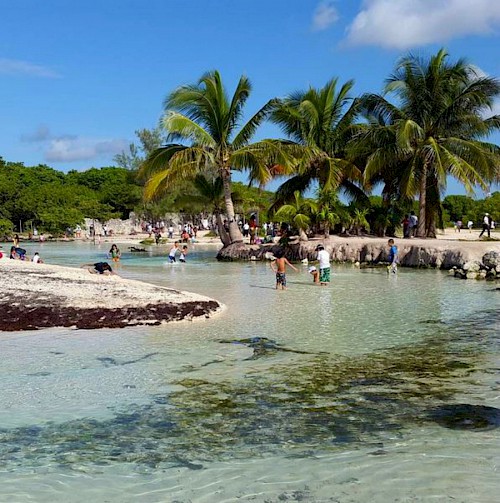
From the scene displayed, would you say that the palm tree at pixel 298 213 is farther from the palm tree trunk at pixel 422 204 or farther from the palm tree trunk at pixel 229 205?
the palm tree trunk at pixel 422 204

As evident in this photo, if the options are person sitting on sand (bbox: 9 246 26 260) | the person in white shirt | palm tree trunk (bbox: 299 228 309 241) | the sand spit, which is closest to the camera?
the sand spit

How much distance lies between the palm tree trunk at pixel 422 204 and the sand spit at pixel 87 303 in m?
16.6

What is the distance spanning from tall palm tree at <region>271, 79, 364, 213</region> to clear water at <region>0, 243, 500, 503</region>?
17.7 m

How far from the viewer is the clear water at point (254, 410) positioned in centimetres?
479

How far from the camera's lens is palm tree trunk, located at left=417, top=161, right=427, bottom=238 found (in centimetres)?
2692

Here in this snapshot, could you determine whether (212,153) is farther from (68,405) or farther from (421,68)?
(68,405)

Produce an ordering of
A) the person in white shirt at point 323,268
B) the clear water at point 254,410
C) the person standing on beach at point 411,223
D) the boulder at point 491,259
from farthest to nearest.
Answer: the person standing on beach at point 411,223
the boulder at point 491,259
the person in white shirt at point 323,268
the clear water at point 254,410

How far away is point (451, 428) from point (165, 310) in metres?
7.12

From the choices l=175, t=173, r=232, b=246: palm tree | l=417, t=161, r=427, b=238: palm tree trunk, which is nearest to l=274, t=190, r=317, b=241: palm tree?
l=175, t=173, r=232, b=246: palm tree

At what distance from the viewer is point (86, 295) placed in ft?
42.0

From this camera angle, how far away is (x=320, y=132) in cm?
3002

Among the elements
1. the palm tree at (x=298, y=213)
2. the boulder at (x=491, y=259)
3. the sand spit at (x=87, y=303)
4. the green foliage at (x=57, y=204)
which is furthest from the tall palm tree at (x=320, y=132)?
the green foliage at (x=57, y=204)

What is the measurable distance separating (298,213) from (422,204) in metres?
5.60

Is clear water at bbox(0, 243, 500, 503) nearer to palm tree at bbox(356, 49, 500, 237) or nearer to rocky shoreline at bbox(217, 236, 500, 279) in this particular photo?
rocky shoreline at bbox(217, 236, 500, 279)
